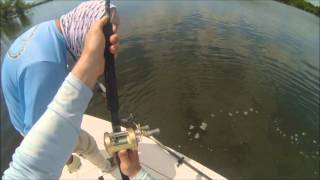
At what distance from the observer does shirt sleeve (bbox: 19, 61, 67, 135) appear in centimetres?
261

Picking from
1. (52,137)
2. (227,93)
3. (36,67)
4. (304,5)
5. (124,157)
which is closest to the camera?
(52,137)

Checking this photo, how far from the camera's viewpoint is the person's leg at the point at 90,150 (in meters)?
4.34

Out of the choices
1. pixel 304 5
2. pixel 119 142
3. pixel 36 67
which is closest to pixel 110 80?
pixel 119 142

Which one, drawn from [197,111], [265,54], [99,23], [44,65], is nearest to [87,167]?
[44,65]

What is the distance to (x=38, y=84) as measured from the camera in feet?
8.70

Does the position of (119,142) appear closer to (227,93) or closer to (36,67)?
(36,67)

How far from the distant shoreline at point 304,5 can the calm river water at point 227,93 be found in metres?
13.9

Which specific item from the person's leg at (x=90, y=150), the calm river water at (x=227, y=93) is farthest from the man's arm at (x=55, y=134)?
the calm river water at (x=227, y=93)

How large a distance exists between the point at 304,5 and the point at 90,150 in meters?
38.2

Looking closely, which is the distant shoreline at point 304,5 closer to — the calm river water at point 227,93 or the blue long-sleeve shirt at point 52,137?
the calm river water at point 227,93

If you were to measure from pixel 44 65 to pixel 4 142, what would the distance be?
27.2 feet

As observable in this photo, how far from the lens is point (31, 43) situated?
2.74m

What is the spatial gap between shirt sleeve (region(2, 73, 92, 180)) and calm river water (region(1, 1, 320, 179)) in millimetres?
7630

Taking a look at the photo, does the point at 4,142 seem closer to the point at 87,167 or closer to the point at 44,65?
the point at 87,167
